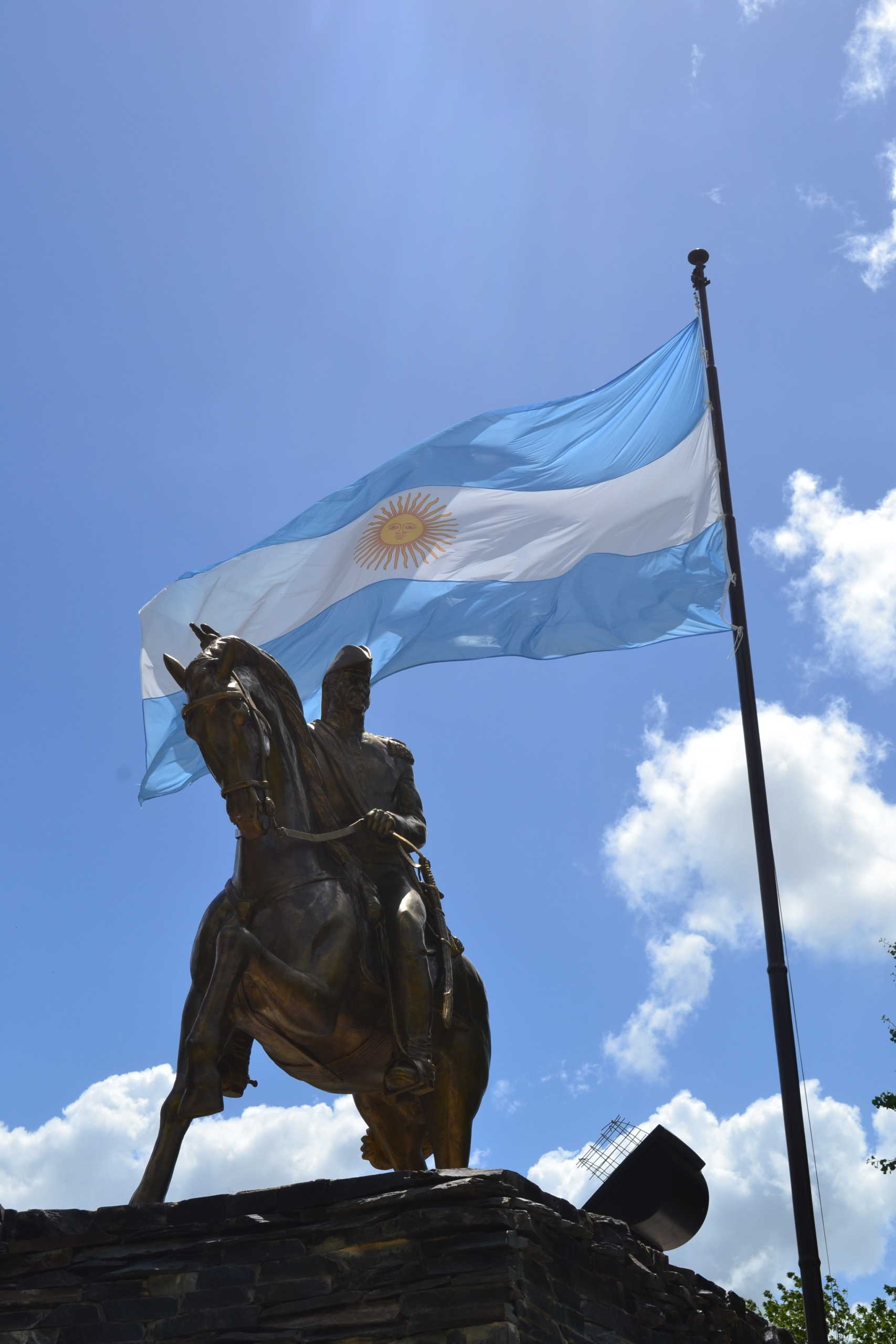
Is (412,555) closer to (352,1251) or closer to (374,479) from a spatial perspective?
(374,479)

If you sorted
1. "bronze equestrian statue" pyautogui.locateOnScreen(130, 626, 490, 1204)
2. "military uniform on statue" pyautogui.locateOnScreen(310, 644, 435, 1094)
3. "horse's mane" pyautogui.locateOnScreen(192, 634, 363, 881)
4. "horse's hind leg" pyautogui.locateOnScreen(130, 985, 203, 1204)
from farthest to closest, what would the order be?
1. "horse's mane" pyautogui.locateOnScreen(192, 634, 363, 881)
2. "military uniform on statue" pyautogui.locateOnScreen(310, 644, 435, 1094)
3. "bronze equestrian statue" pyautogui.locateOnScreen(130, 626, 490, 1204)
4. "horse's hind leg" pyautogui.locateOnScreen(130, 985, 203, 1204)

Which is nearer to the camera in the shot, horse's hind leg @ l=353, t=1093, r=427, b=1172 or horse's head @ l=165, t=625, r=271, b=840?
horse's head @ l=165, t=625, r=271, b=840

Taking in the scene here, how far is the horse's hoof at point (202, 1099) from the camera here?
8336 mm

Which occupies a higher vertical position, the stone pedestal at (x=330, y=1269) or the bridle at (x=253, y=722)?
the bridle at (x=253, y=722)

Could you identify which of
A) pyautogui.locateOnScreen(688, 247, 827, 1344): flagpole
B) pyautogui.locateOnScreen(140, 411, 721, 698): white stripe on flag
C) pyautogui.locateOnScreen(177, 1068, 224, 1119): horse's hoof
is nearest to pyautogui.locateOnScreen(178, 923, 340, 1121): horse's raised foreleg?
pyautogui.locateOnScreen(177, 1068, 224, 1119): horse's hoof

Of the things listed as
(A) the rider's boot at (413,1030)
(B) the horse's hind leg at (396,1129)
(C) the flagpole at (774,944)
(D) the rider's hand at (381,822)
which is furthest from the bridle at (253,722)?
(C) the flagpole at (774,944)

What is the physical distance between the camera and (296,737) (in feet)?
32.3

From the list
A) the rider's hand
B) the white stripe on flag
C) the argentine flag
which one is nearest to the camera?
the rider's hand

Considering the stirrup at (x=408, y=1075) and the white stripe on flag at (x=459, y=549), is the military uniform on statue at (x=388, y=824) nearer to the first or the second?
the stirrup at (x=408, y=1075)

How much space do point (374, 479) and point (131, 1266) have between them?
9.46 meters

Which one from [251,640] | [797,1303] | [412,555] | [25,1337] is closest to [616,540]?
[412,555]

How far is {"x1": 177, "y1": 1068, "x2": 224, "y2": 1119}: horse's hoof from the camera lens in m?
8.34

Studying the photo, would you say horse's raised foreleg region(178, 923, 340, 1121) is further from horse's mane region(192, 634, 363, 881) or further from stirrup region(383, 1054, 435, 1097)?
horse's mane region(192, 634, 363, 881)

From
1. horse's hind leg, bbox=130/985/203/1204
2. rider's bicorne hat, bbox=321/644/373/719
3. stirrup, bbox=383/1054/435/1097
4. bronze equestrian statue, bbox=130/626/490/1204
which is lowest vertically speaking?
horse's hind leg, bbox=130/985/203/1204
